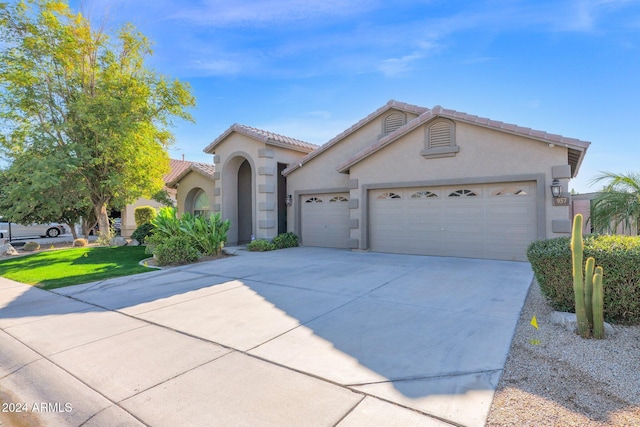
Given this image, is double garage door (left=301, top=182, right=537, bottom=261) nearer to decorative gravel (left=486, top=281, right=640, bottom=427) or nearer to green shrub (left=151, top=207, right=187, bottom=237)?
decorative gravel (left=486, top=281, right=640, bottom=427)

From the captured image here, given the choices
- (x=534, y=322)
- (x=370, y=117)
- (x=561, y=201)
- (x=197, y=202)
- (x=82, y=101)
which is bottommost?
(x=534, y=322)

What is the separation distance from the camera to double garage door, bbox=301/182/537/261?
9.96 m

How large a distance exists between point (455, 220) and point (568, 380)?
8036mm

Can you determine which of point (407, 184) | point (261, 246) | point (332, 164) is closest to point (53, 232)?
point (261, 246)

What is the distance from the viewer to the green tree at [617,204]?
22.0 ft

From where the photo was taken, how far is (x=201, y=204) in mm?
18875

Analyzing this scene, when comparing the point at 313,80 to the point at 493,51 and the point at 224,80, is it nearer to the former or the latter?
the point at 224,80

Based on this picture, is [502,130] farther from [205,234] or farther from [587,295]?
[205,234]

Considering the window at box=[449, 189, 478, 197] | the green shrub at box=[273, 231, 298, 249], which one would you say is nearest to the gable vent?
the window at box=[449, 189, 478, 197]

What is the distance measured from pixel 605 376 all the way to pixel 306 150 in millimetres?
14413

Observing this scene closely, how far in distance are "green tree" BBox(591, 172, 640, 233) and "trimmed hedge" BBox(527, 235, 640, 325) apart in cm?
215

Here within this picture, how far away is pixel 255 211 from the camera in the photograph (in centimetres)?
1488

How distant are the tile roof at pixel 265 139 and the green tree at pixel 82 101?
3939mm

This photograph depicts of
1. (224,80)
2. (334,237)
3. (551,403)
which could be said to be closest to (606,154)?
(334,237)
